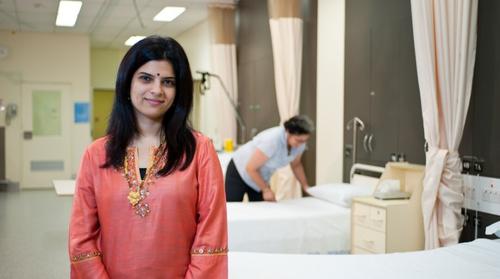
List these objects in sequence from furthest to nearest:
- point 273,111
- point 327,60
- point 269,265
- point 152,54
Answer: point 273,111
point 327,60
point 269,265
point 152,54

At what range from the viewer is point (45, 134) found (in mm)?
3521

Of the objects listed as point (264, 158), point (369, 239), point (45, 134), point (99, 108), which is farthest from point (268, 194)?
point (45, 134)

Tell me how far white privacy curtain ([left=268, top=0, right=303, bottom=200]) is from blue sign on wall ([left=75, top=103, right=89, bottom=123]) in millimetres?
2031

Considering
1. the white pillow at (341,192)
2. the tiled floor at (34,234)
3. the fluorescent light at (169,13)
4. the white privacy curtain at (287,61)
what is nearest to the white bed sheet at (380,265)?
the white pillow at (341,192)

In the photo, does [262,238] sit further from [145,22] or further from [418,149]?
[145,22]

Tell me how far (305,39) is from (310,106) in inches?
26.2

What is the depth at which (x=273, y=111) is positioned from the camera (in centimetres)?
559

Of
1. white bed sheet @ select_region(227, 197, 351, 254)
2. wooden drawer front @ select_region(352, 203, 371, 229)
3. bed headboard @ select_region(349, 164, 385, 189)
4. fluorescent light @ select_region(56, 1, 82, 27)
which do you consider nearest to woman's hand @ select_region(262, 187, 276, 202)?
white bed sheet @ select_region(227, 197, 351, 254)

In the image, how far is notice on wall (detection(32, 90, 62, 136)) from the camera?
135 inches

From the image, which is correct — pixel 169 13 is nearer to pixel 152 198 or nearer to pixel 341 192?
pixel 341 192

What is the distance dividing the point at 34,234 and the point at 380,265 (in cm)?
232

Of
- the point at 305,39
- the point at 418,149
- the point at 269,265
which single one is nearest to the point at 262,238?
the point at 269,265

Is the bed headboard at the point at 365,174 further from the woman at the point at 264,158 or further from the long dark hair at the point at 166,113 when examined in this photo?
the long dark hair at the point at 166,113

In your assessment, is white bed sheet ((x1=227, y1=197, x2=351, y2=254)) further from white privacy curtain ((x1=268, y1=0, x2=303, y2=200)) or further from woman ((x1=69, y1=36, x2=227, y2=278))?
woman ((x1=69, y1=36, x2=227, y2=278))
